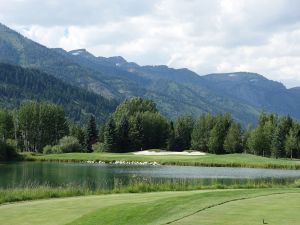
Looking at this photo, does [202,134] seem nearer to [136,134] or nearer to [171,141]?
[171,141]

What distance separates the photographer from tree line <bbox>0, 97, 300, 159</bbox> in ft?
368

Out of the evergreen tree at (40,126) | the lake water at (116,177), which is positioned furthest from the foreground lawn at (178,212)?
the evergreen tree at (40,126)

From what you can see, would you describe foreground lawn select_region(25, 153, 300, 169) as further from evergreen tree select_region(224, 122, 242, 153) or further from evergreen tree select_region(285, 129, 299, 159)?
evergreen tree select_region(224, 122, 242, 153)

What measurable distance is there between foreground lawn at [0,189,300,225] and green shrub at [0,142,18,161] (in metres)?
77.2

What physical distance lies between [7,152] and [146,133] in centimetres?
3743

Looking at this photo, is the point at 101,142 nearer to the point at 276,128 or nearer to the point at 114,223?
the point at 276,128

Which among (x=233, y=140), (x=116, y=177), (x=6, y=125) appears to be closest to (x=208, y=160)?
(x=233, y=140)

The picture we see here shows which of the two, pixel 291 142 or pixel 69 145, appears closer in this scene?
pixel 291 142

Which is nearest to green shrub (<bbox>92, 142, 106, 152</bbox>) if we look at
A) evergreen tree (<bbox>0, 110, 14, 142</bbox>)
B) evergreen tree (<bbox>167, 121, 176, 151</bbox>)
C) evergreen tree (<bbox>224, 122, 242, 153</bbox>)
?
evergreen tree (<bbox>167, 121, 176, 151</bbox>)

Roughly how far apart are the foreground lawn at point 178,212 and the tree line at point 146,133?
80747 mm

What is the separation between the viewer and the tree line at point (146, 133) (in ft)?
368

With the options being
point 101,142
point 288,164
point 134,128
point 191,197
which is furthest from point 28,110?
point 191,197

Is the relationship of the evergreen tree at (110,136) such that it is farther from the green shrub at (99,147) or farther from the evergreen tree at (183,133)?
the evergreen tree at (183,133)

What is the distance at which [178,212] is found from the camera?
59.3 feet
